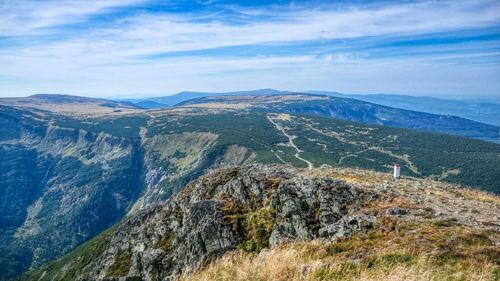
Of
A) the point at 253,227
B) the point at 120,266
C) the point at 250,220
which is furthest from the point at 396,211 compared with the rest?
the point at 120,266

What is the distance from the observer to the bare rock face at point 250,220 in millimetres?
18234

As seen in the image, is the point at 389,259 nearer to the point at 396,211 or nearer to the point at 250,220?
the point at 396,211

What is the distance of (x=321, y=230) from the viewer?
52.7 feet

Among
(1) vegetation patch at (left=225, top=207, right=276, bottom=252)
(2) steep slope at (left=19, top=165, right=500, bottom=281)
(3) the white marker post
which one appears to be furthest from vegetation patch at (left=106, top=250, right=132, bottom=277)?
(3) the white marker post

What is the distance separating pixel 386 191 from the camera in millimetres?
20328

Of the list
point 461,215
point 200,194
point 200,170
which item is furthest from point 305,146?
point 461,215

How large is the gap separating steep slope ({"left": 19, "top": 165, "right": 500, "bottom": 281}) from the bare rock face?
8 centimetres

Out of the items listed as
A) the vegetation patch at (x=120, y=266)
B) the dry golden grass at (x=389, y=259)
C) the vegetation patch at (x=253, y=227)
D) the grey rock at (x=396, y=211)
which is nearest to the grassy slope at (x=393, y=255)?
the dry golden grass at (x=389, y=259)

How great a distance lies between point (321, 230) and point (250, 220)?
7222 mm

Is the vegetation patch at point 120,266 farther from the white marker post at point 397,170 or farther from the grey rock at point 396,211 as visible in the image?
the white marker post at point 397,170

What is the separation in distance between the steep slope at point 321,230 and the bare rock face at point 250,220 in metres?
0.08

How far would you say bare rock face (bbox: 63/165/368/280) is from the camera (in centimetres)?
1823

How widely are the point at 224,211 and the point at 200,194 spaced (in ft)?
32.6

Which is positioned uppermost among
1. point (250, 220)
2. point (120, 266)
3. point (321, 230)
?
point (321, 230)
